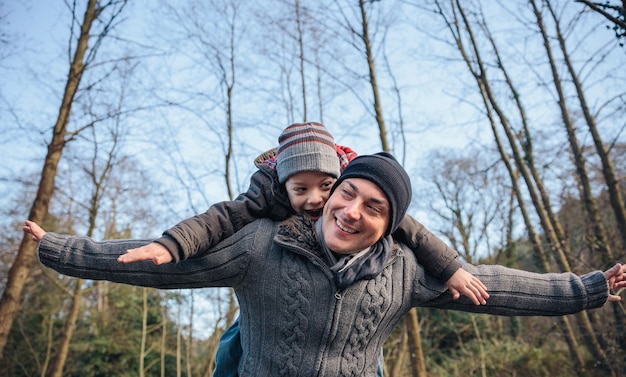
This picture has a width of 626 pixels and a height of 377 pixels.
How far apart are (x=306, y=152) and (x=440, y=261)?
31.4 inches

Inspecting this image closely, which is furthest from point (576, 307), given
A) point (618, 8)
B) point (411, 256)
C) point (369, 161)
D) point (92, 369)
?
point (92, 369)

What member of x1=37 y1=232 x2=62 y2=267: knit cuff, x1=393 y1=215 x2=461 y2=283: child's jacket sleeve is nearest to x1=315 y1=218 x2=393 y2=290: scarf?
x1=393 y1=215 x2=461 y2=283: child's jacket sleeve

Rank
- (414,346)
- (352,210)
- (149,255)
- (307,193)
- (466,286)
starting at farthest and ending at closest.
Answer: (414,346)
(307,193)
(466,286)
(352,210)
(149,255)

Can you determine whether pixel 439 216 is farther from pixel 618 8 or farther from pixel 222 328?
pixel 618 8

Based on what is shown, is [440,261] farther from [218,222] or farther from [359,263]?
[218,222]

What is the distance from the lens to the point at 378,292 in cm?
216

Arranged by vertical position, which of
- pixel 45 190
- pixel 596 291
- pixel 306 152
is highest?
pixel 45 190

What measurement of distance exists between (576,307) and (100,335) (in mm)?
14248

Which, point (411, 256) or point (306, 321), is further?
point (411, 256)

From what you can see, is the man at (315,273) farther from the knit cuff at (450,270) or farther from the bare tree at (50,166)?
the bare tree at (50,166)

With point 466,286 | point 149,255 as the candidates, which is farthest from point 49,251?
point 466,286

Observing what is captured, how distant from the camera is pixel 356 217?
82.2 inches

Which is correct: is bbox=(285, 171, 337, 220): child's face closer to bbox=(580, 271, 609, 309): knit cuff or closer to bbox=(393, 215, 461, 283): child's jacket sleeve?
bbox=(393, 215, 461, 283): child's jacket sleeve

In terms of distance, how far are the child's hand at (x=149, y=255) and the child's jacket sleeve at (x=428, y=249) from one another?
3.41 feet
